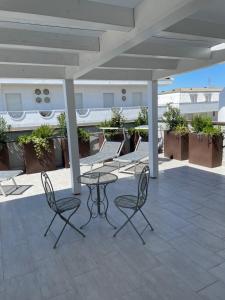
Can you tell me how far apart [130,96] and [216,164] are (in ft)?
30.7

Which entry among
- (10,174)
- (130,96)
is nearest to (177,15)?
(10,174)

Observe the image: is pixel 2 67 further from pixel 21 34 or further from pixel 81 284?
pixel 81 284

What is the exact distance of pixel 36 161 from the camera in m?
6.41

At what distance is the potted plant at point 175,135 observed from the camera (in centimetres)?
714

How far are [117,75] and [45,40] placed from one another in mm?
2446

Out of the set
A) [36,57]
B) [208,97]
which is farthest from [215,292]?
[208,97]

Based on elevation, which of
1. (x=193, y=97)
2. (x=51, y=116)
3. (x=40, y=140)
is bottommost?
(x=40, y=140)

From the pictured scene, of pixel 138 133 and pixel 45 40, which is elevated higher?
pixel 45 40

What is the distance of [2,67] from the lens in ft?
12.8

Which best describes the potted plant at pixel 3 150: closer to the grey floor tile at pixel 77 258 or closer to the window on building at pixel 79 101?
the grey floor tile at pixel 77 258

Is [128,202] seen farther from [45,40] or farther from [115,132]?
[115,132]

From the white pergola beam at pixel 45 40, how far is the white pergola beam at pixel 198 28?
1.14 meters

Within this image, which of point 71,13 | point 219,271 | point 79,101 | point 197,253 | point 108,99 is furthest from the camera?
point 108,99

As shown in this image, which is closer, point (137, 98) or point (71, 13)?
point (71, 13)
